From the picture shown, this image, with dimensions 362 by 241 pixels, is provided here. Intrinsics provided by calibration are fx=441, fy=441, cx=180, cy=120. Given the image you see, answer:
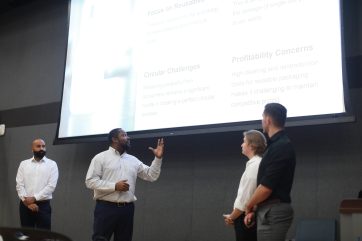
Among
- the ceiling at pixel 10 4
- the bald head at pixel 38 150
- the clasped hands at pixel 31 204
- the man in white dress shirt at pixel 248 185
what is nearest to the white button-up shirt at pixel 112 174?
the man in white dress shirt at pixel 248 185

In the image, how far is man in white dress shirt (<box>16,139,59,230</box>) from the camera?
441 centimetres

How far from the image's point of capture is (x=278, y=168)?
227 centimetres

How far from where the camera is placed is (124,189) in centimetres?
328

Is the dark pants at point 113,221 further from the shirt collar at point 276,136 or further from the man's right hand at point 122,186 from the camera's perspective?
the shirt collar at point 276,136

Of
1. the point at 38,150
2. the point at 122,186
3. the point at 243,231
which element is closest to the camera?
the point at 243,231

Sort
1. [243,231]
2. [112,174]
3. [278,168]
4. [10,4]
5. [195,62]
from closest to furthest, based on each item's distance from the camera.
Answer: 1. [278,168]
2. [243,231]
3. [112,174]
4. [195,62]
5. [10,4]

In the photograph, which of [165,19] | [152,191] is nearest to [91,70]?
[165,19]

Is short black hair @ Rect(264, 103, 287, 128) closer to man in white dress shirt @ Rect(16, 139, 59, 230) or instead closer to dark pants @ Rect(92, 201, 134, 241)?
dark pants @ Rect(92, 201, 134, 241)

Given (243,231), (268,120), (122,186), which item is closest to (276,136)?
(268,120)

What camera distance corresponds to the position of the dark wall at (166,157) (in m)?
3.48

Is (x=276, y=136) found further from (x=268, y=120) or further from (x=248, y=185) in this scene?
(x=248, y=185)

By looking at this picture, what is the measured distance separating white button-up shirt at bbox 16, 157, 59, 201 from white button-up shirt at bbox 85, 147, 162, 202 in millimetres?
1195

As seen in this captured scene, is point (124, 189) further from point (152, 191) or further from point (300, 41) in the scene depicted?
point (300, 41)

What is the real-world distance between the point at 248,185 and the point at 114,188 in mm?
1203
